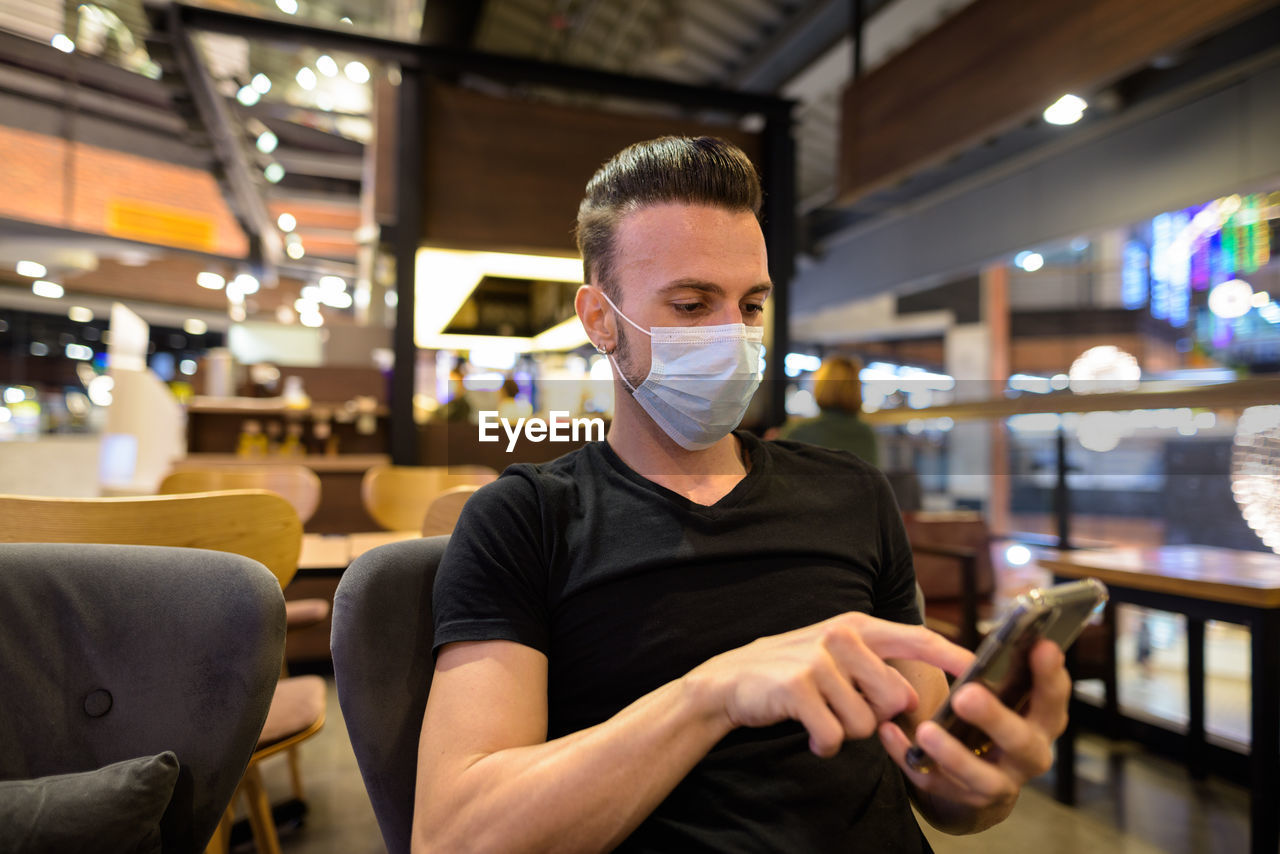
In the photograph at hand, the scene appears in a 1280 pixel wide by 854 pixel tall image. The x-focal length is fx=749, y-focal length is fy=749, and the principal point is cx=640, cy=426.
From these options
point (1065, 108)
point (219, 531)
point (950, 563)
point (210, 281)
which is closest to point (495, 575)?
point (219, 531)

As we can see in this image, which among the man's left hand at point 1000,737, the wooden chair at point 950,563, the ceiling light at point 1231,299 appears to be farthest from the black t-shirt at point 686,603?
the ceiling light at point 1231,299

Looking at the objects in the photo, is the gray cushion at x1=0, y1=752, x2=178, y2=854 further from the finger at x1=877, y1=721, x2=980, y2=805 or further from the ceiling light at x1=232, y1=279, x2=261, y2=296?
the ceiling light at x1=232, y1=279, x2=261, y2=296

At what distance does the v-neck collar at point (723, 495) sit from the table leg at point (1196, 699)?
246 centimetres

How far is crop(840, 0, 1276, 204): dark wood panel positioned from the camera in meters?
2.95

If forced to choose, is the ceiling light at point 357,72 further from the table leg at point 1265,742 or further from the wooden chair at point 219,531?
the table leg at point 1265,742

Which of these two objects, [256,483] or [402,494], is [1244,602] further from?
[256,483]

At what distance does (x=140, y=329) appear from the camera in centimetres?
602

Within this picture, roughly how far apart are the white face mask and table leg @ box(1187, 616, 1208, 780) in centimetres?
255

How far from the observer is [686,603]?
35.7 inches

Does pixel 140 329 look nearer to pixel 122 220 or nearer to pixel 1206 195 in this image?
pixel 122 220

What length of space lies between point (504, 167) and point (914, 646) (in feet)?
13.9

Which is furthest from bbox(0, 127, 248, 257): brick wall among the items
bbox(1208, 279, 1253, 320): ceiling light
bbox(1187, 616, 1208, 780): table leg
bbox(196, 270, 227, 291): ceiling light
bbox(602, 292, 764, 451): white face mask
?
bbox(1208, 279, 1253, 320): ceiling light

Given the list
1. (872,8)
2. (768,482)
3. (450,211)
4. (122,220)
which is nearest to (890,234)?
(872,8)

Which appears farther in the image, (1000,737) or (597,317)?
(597,317)
